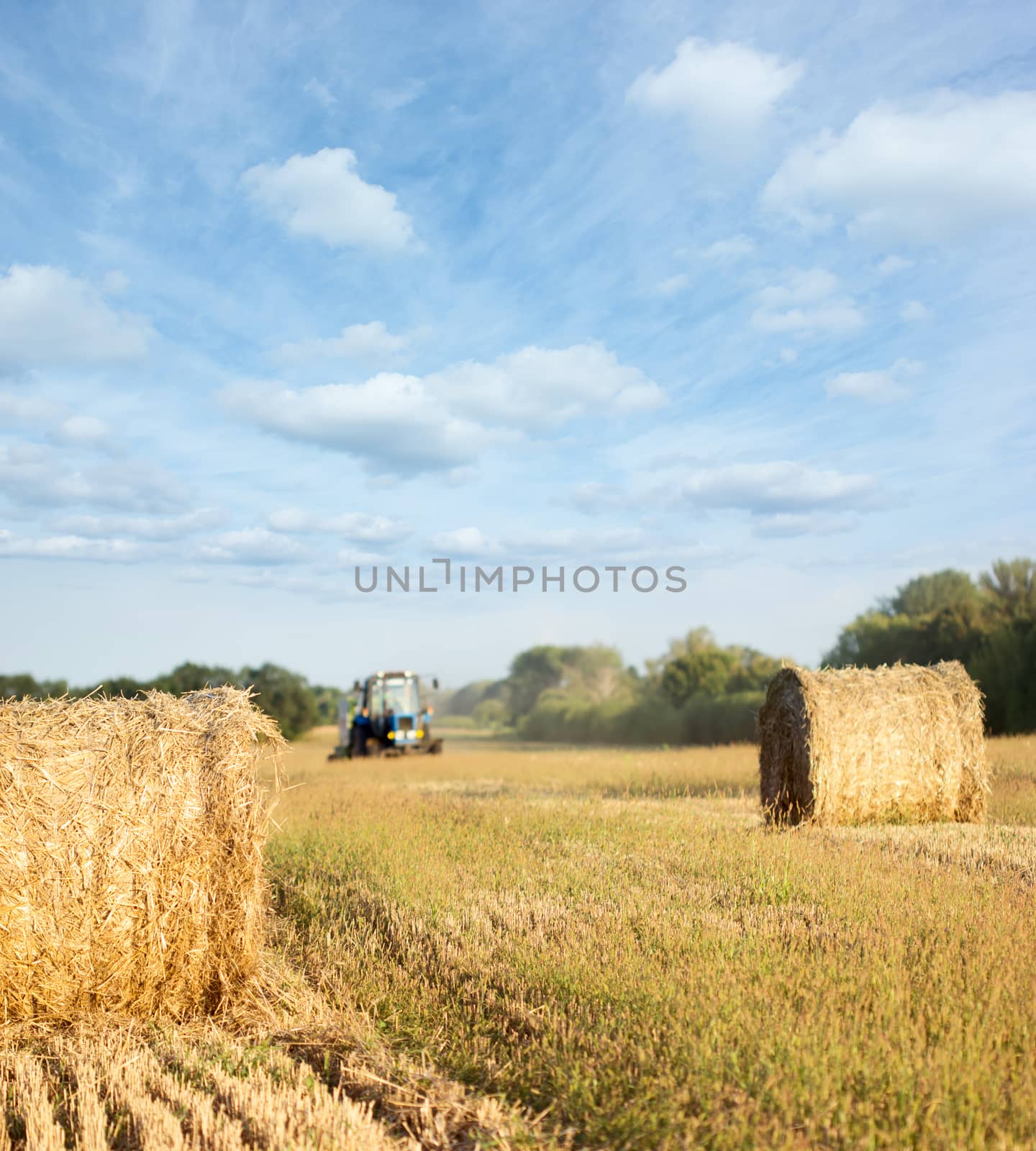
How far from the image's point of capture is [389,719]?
25.4 meters

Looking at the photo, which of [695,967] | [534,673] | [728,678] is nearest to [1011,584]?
[728,678]

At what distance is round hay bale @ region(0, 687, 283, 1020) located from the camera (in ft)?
17.6

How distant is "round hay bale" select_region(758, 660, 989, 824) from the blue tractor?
15.5 meters

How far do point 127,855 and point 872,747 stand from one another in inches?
316

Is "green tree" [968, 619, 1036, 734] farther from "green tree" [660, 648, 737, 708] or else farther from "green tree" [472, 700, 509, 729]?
"green tree" [472, 700, 509, 729]

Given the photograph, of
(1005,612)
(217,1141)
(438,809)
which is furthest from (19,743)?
(1005,612)

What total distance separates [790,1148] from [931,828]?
24.9 ft

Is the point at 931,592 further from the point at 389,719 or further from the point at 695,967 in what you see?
the point at 695,967

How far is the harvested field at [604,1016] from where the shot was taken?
3.68m

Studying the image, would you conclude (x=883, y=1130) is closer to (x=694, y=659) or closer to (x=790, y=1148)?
(x=790, y=1148)

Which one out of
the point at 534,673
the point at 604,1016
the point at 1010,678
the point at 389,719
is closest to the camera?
the point at 604,1016

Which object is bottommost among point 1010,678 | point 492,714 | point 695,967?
point 492,714

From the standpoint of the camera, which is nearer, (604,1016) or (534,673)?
(604,1016)

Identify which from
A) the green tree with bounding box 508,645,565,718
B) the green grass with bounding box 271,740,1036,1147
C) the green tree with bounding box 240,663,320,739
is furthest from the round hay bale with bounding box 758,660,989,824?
the green tree with bounding box 508,645,565,718
